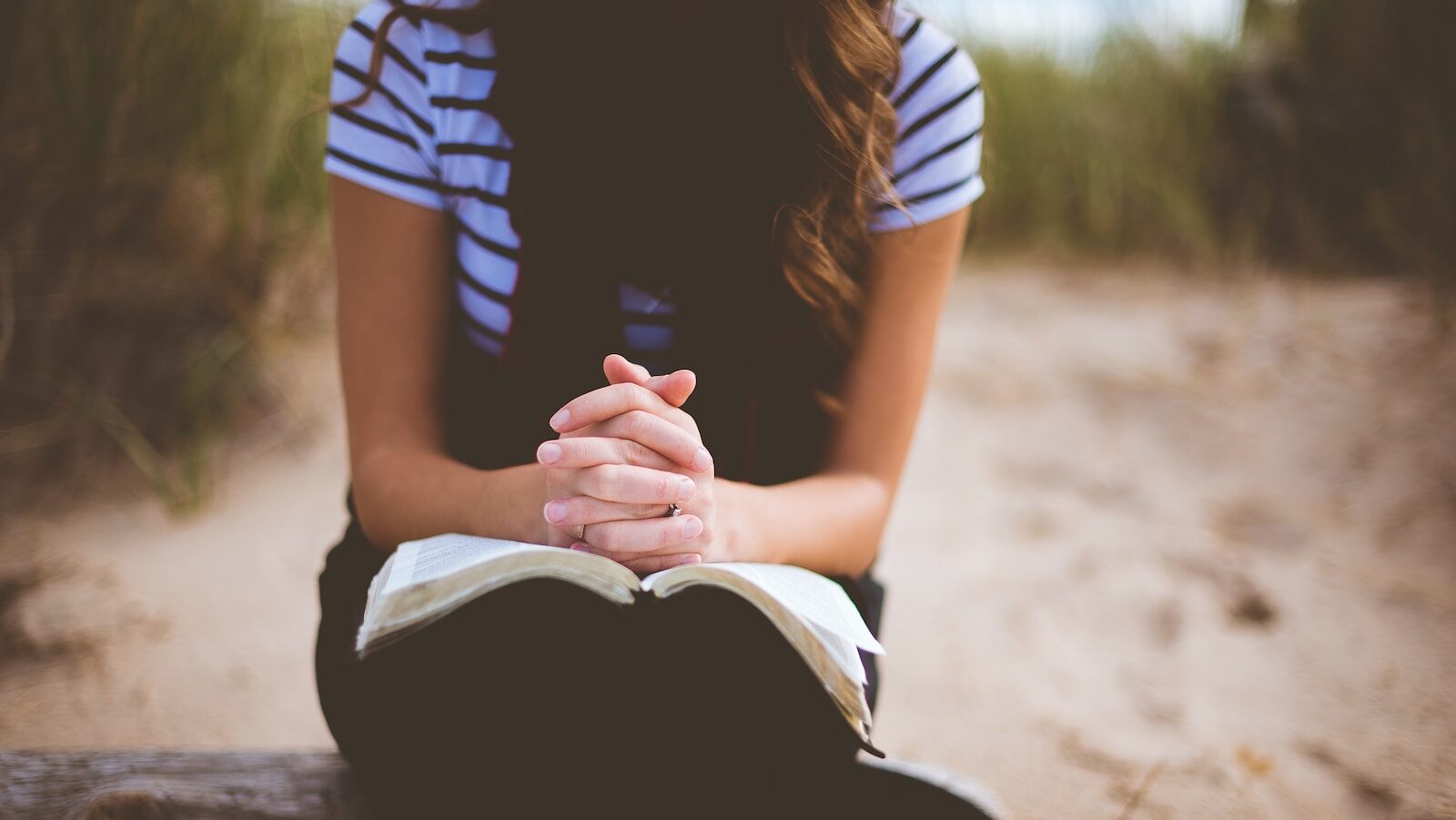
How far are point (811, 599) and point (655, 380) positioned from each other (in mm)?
294

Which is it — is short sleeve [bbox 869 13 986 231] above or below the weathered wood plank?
above

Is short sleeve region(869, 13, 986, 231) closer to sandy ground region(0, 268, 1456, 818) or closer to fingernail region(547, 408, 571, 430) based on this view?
fingernail region(547, 408, 571, 430)

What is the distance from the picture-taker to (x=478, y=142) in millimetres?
1029

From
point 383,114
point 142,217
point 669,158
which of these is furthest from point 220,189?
point 669,158

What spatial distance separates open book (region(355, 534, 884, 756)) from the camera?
687mm

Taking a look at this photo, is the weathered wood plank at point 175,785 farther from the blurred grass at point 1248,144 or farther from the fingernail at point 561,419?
the blurred grass at point 1248,144

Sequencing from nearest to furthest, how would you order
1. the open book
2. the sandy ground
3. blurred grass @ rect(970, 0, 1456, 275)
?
the open book → the sandy ground → blurred grass @ rect(970, 0, 1456, 275)

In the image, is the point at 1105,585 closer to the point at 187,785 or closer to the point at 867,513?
the point at 867,513

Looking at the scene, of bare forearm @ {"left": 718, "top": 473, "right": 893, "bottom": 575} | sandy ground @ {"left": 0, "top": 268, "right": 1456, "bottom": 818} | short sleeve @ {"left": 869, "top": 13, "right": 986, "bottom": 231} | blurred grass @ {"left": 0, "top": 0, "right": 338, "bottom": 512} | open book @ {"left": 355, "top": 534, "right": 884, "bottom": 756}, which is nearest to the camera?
open book @ {"left": 355, "top": 534, "right": 884, "bottom": 756}

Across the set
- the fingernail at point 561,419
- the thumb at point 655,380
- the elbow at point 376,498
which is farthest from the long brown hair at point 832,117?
the elbow at point 376,498

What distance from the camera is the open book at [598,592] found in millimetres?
687

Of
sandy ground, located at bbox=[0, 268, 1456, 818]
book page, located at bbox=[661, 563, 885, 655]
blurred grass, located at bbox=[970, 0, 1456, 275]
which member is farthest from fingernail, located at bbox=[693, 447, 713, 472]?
blurred grass, located at bbox=[970, 0, 1456, 275]

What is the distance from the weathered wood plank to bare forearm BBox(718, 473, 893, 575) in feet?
1.93

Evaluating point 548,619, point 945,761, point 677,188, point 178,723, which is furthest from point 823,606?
point 178,723
